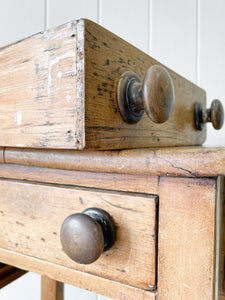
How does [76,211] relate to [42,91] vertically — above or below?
below

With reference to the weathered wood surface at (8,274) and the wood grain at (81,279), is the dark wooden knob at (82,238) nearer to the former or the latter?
the wood grain at (81,279)

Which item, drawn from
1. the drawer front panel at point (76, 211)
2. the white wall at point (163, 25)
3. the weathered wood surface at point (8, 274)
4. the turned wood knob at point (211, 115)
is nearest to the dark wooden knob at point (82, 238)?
the drawer front panel at point (76, 211)

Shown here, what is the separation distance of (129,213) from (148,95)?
5.2 inches

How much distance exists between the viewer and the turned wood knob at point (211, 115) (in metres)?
0.56

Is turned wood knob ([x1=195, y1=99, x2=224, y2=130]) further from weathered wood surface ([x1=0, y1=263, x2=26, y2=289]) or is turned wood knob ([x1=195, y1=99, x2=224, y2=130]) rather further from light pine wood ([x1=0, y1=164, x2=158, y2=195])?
weathered wood surface ([x1=0, y1=263, x2=26, y2=289])

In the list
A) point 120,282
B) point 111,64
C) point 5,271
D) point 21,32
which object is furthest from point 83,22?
point 21,32

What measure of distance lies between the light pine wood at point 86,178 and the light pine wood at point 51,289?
47cm

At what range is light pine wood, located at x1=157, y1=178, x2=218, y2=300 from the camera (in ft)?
0.85

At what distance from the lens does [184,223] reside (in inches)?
10.7

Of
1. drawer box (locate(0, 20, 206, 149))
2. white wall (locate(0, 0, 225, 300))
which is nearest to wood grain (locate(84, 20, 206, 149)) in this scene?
drawer box (locate(0, 20, 206, 149))

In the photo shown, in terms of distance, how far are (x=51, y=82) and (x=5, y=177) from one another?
0.62 feet

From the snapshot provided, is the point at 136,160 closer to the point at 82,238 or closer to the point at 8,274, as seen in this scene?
the point at 82,238

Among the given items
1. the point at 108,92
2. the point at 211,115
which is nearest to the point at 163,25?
the point at 211,115

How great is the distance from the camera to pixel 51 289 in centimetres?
75
